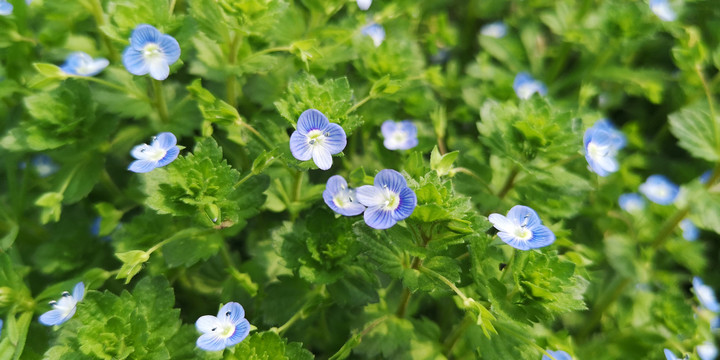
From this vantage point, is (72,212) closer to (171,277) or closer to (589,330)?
(171,277)

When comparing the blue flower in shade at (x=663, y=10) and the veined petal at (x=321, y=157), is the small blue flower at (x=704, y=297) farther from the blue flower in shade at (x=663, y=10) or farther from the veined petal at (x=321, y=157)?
the veined petal at (x=321, y=157)

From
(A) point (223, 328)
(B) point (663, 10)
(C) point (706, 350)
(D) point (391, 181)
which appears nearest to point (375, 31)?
(D) point (391, 181)

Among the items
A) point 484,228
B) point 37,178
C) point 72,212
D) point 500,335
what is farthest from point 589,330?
point 37,178

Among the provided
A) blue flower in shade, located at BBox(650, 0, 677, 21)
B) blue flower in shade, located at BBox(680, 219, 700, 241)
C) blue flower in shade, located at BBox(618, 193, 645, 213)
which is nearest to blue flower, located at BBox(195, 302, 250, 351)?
blue flower in shade, located at BBox(618, 193, 645, 213)

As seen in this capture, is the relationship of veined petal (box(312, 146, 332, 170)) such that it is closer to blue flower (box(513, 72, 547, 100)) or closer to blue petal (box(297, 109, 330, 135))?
blue petal (box(297, 109, 330, 135))

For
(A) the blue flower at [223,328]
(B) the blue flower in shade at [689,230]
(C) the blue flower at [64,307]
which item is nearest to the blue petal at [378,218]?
(A) the blue flower at [223,328]

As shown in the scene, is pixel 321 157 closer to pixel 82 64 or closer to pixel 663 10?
pixel 82 64
